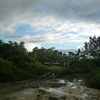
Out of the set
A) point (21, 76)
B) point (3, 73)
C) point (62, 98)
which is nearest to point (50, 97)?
point (62, 98)

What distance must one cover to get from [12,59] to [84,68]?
1128cm

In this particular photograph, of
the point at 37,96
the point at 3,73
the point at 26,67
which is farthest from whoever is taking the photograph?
the point at 26,67

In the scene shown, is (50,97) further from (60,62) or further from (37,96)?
(60,62)

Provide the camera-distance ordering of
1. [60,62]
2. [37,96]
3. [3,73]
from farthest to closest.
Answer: [60,62]
[3,73]
[37,96]

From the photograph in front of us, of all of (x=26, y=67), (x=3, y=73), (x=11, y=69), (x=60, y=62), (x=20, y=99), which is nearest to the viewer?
(x=20, y=99)

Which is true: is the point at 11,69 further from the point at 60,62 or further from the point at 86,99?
the point at 60,62

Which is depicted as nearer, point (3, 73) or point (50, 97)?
point (50, 97)

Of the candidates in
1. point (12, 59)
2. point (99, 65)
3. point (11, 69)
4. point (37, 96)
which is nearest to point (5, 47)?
point (12, 59)

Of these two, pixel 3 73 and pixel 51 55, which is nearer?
pixel 3 73

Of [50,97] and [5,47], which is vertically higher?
[5,47]

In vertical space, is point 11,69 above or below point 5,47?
below

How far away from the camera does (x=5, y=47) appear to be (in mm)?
38719

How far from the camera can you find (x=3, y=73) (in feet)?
92.0

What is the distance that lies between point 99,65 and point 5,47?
1510cm
